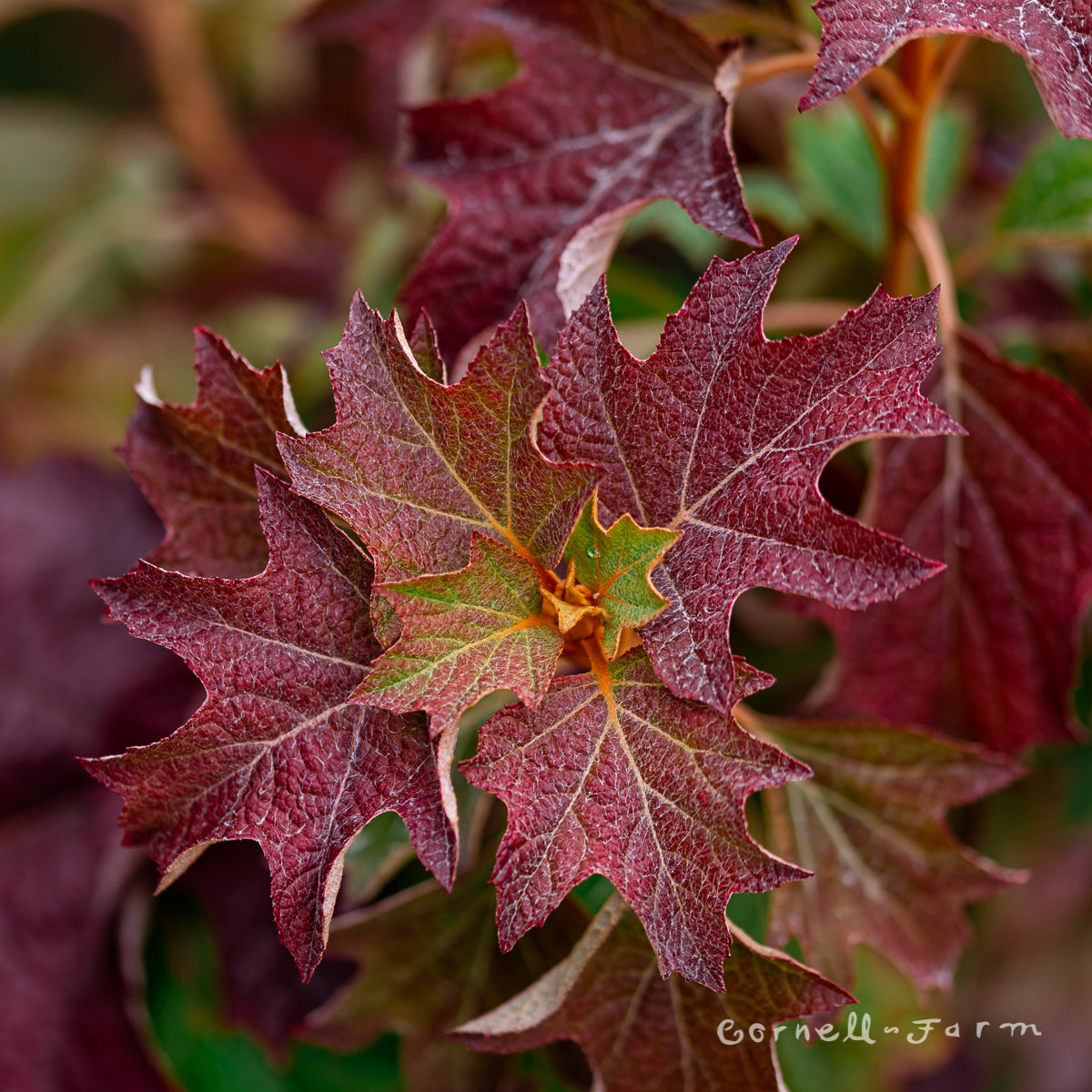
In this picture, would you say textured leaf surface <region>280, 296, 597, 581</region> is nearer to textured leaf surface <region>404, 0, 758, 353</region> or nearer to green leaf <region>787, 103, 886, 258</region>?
textured leaf surface <region>404, 0, 758, 353</region>

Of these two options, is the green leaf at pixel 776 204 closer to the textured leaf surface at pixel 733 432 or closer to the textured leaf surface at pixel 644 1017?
the textured leaf surface at pixel 733 432

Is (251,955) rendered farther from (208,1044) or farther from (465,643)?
(465,643)

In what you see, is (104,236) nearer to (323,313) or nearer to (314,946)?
(323,313)

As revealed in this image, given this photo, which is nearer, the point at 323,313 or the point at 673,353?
the point at 673,353

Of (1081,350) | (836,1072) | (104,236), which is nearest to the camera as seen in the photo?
(1081,350)

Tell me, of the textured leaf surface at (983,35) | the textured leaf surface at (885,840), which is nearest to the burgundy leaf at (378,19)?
the textured leaf surface at (983,35)

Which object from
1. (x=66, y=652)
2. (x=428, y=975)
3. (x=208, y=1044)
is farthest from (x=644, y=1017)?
(x=66, y=652)

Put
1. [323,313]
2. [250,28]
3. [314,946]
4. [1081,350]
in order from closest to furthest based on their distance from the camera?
[314,946] < [1081,350] < [323,313] < [250,28]

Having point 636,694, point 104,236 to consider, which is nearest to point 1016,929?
point 636,694
